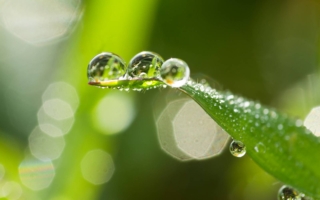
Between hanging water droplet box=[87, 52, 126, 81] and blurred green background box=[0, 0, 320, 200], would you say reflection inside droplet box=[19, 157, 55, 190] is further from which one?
hanging water droplet box=[87, 52, 126, 81]

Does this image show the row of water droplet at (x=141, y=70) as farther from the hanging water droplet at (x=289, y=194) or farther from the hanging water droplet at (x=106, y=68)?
the hanging water droplet at (x=289, y=194)

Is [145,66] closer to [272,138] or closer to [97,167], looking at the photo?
[272,138]

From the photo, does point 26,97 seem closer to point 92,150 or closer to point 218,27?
point 92,150

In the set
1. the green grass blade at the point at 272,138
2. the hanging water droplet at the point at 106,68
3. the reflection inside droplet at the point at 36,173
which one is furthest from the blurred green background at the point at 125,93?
the green grass blade at the point at 272,138

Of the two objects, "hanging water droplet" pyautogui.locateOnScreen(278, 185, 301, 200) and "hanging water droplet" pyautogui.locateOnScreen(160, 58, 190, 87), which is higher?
"hanging water droplet" pyautogui.locateOnScreen(160, 58, 190, 87)


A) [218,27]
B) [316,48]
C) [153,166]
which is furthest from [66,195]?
[316,48]

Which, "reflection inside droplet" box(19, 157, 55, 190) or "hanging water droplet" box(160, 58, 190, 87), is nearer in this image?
"hanging water droplet" box(160, 58, 190, 87)

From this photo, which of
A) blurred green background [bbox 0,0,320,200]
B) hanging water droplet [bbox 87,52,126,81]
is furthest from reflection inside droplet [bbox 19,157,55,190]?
hanging water droplet [bbox 87,52,126,81]
